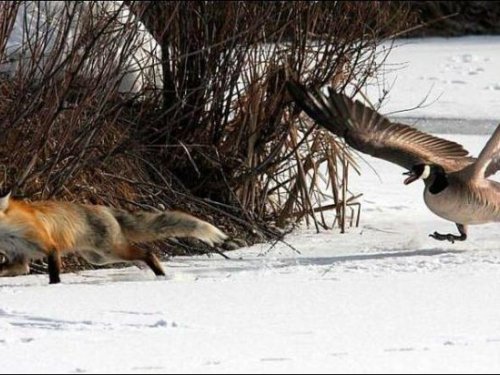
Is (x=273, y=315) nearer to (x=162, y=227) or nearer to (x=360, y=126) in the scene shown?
(x=162, y=227)

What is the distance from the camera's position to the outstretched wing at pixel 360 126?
9.02 metres

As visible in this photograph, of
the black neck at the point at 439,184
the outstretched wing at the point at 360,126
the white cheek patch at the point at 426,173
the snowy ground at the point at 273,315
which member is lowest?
the snowy ground at the point at 273,315

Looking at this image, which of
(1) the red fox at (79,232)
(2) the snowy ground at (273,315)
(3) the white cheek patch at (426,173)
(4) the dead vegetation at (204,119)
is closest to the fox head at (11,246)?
(1) the red fox at (79,232)

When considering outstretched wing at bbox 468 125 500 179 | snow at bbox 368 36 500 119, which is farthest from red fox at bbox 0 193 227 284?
snow at bbox 368 36 500 119

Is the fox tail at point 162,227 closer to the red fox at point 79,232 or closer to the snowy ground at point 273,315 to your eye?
the red fox at point 79,232

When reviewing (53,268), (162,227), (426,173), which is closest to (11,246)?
(53,268)

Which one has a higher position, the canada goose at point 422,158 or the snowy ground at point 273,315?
the canada goose at point 422,158

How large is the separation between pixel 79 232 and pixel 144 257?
394 millimetres

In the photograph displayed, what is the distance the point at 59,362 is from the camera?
197 inches

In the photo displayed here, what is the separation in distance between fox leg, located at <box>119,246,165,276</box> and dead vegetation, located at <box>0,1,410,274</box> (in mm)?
823

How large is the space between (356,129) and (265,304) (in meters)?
2.99

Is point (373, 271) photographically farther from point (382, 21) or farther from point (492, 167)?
point (382, 21)

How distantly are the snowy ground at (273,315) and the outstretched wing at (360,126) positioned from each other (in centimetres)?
61

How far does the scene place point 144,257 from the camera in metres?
7.90
